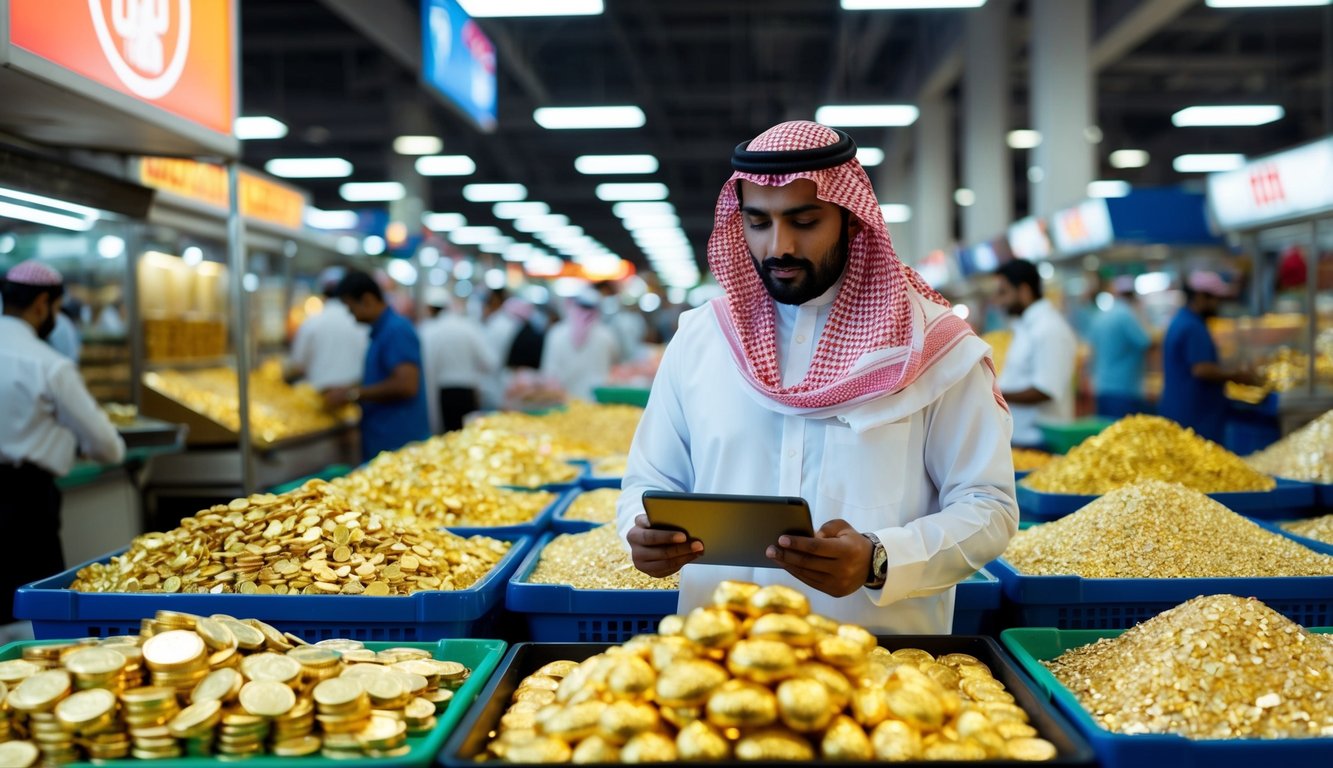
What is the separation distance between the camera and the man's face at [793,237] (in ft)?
6.82

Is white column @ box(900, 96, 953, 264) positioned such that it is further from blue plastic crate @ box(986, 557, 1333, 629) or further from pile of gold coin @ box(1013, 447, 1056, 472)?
blue plastic crate @ box(986, 557, 1333, 629)

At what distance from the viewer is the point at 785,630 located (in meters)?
1.59

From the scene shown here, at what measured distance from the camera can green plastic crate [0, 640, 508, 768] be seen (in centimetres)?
157

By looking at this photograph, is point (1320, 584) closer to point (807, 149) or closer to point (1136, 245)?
point (807, 149)

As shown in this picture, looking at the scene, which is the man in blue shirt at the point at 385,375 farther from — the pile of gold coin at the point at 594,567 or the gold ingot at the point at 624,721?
the gold ingot at the point at 624,721

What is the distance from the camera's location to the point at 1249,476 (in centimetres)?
389

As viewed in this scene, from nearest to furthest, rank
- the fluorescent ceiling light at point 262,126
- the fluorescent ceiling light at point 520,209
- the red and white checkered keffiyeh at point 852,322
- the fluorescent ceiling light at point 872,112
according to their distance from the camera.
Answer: the red and white checkered keffiyeh at point 852,322 → the fluorescent ceiling light at point 872,112 → the fluorescent ceiling light at point 262,126 → the fluorescent ceiling light at point 520,209

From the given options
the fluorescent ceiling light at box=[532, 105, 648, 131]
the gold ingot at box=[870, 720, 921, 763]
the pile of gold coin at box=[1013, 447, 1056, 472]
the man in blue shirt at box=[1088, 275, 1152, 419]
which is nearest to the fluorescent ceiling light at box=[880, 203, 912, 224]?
the fluorescent ceiling light at box=[532, 105, 648, 131]

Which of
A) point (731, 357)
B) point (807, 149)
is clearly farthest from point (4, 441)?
point (807, 149)

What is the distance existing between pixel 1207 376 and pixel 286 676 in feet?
22.2

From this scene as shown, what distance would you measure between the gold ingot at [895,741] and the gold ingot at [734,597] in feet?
0.92

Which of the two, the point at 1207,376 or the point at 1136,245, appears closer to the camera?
the point at 1207,376

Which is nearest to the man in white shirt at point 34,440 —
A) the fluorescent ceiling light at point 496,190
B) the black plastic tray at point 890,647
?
the black plastic tray at point 890,647

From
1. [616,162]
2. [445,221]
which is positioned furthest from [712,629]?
[445,221]
